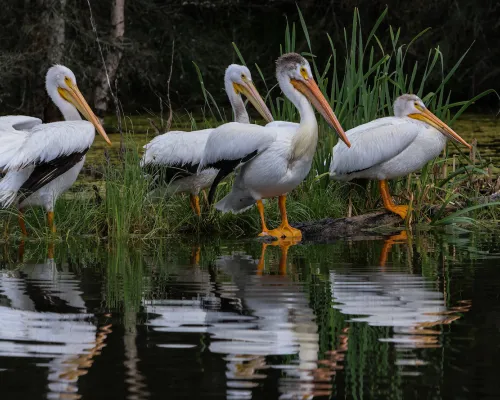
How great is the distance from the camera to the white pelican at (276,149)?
706 cm

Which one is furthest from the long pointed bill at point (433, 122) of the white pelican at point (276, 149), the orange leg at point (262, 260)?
the orange leg at point (262, 260)

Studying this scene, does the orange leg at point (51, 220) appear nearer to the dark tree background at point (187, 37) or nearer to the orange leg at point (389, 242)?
the orange leg at point (389, 242)

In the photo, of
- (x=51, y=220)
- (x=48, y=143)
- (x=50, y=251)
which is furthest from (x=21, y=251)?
(x=48, y=143)

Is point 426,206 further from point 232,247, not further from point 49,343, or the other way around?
point 49,343

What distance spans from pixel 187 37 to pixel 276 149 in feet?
39.4

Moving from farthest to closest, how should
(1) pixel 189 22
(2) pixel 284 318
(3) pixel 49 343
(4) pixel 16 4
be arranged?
(1) pixel 189 22 < (4) pixel 16 4 < (2) pixel 284 318 < (3) pixel 49 343

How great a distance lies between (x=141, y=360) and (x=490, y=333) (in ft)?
4.17

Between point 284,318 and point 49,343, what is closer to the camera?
point 49,343

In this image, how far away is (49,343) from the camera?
412 cm

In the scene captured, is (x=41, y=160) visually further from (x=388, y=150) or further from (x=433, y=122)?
(x=433, y=122)

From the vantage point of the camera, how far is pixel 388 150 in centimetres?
774

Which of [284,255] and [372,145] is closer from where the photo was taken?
[284,255]

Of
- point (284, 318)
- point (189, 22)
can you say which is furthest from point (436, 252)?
point (189, 22)

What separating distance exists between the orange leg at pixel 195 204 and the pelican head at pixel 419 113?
5.12ft
